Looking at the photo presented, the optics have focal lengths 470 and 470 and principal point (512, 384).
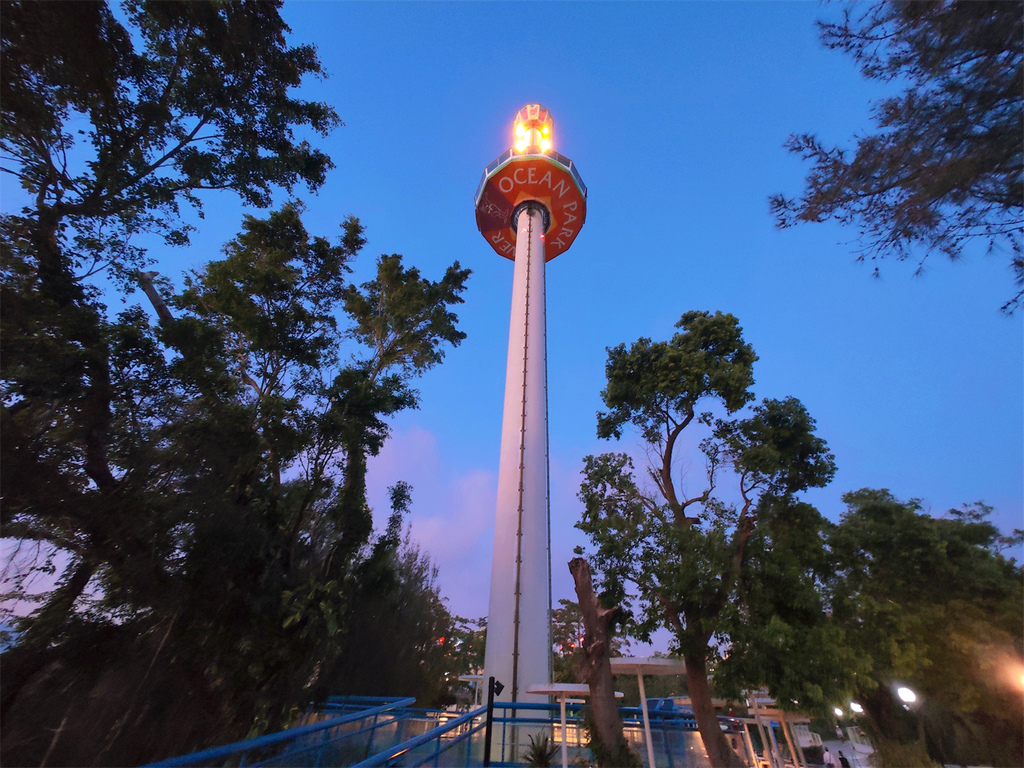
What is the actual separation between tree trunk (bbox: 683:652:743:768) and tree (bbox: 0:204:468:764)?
625 centimetres

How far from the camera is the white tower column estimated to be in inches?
457

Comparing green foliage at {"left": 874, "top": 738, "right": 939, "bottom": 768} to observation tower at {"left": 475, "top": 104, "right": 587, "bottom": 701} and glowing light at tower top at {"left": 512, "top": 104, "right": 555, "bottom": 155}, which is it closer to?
observation tower at {"left": 475, "top": 104, "right": 587, "bottom": 701}

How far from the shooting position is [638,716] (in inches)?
369

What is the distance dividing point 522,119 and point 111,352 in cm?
2102

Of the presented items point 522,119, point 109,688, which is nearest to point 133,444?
point 109,688

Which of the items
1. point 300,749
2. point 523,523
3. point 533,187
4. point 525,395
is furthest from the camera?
point 533,187

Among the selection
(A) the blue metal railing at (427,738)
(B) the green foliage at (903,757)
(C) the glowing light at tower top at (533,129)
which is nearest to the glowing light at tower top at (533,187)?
(C) the glowing light at tower top at (533,129)

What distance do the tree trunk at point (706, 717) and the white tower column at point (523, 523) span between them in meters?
4.40

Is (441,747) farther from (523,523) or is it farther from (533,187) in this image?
(533,187)

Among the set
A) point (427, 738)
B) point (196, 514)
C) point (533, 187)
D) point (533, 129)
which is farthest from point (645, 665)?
point (533, 129)

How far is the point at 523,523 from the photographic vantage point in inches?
519

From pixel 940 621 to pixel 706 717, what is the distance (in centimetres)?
1140

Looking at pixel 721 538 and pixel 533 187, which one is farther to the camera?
pixel 533 187

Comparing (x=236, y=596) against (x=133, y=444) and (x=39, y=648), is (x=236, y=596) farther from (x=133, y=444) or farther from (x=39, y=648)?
(x=133, y=444)
